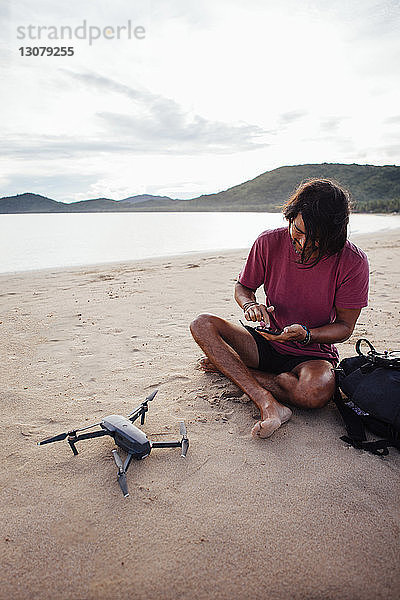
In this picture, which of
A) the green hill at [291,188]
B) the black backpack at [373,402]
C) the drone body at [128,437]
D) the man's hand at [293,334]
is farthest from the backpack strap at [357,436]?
the green hill at [291,188]

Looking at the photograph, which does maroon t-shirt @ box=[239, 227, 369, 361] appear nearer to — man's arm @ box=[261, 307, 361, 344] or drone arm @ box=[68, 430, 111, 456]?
man's arm @ box=[261, 307, 361, 344]

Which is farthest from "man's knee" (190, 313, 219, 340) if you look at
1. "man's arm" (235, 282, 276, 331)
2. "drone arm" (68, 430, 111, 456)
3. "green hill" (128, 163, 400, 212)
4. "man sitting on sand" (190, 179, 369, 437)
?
"green hill" (128, 163, 400, 212)

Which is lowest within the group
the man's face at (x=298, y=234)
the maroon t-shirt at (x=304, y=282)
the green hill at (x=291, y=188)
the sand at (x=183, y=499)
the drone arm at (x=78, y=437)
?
the sand at (x=183, y=499)

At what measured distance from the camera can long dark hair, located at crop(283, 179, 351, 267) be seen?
2.46 m

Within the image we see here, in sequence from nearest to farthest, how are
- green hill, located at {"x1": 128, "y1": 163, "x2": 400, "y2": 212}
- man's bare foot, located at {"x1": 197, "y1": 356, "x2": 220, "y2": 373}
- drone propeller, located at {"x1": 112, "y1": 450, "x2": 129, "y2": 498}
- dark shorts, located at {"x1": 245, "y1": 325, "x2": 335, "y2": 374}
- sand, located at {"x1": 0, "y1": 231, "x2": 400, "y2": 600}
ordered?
sand, located at {"x1": 0, "y1": 231, "x2": 400, "y2": 600} → drone propeller, located at {"x1": 112, "y1": 450, "x2": 129, "y2": 498} → dark shorts, located at {"x1": 245, "y1": 325, "x2": 335, "y2": 374} → man's bare foot, located at {"x1": 197, "y1": 356, "x2": 220, "y2": 373} → green hill, located at {"x1": 128, "y1": 163, "x2": 400, "y2": 212}

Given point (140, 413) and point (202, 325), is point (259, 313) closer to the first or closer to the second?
point (202, 325)

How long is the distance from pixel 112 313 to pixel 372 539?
154 inches

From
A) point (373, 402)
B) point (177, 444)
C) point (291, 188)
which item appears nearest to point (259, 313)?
point (373, 402)

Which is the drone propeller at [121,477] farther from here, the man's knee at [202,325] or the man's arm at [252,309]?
the man's arm at [252,309]

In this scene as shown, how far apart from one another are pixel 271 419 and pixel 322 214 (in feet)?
4.00

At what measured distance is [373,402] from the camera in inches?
90.8

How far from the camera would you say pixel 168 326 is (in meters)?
4.52

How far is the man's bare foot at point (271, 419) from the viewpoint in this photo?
231 centimetres

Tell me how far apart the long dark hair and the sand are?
1046 millimetres
